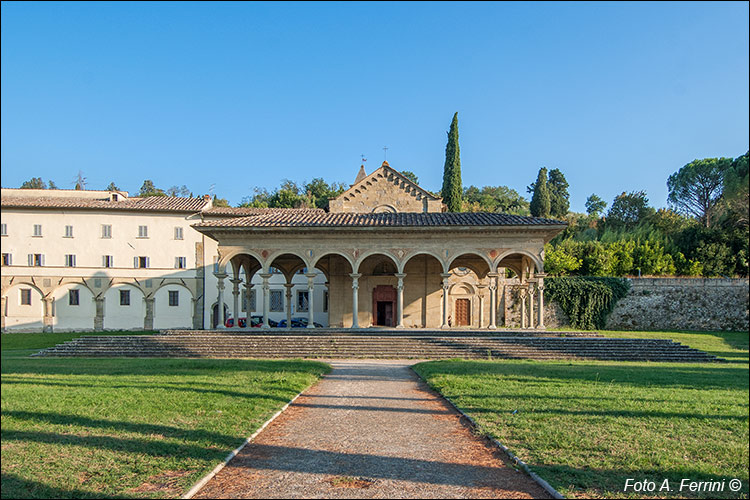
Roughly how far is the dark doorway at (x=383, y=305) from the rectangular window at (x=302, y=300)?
385 inches

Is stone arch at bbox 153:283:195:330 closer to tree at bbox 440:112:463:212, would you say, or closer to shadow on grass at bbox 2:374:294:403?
tree at bbox 440:112:463:212

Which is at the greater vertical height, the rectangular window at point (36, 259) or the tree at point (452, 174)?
the tree at point (452, 174)

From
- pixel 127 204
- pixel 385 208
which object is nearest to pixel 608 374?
pixel 385 208

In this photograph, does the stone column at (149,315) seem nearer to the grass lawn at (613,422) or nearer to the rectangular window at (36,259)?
the rectangular window at (36,259)

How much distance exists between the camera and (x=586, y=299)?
37688mm

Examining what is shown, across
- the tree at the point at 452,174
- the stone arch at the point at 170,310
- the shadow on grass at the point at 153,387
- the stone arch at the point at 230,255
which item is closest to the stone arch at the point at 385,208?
the stone arch at the point at 230,255

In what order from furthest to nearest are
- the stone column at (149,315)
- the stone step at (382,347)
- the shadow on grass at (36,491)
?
the stone column at (149,315) < the stone step at (382,347) < the shadow on grass at (36,491)

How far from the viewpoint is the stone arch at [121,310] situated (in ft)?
131

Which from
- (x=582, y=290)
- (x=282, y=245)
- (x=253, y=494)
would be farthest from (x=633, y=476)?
(x=582, y=290)

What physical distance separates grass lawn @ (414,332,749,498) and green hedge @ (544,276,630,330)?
73.0 feet

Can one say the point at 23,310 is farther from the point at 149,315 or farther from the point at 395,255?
the point at 395,255

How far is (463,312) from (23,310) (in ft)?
105

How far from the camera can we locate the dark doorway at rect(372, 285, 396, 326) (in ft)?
110

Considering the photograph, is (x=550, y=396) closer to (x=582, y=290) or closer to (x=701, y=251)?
(x=582, y=290)
